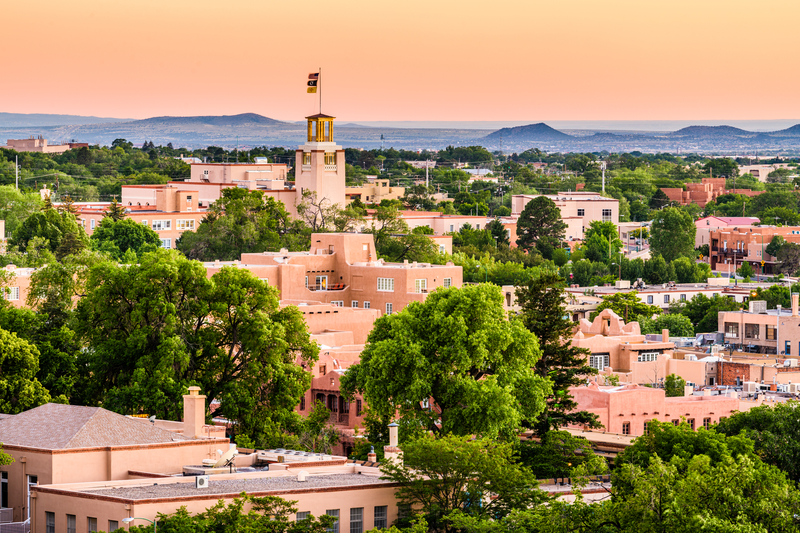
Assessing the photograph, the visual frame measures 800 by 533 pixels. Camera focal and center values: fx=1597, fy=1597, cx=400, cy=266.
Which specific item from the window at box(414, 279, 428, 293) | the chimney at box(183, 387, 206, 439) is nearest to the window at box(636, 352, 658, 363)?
the window at box(414, 279, 428, 293)

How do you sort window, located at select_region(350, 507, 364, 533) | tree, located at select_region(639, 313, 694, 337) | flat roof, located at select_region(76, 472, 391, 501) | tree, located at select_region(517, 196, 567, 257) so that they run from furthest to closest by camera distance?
tree, located at select_region(517, 196, 567, 257) → tree, located at select_region(639, 313, 694, 337) → window, located at select_region(350, 507, 364, 533) → flat roof, located at select_region(76, 472, 391, 501)

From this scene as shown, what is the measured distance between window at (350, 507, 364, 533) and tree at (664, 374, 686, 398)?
1555 inches

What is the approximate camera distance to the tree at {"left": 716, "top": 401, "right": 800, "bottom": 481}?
56.8 m

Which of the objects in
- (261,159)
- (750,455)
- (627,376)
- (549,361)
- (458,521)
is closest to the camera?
(458,521)

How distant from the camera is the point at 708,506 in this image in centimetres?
4050

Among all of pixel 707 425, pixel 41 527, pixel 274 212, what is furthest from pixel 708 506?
pixel 274 212

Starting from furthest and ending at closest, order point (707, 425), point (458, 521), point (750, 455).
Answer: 1. point (707, 425)
2. point (750, 455)
3. point (458, 521)

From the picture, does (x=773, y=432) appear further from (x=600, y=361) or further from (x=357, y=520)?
(x=600, y=361)

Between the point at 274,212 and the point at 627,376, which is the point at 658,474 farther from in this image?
the point at 274,212

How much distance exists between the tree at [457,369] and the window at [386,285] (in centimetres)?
3446

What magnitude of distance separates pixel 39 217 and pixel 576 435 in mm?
72307

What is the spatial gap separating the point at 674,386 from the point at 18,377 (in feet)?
122

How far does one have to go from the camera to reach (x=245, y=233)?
123 meters

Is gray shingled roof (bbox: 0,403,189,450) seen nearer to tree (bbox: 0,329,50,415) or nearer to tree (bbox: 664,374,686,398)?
tree (bbox: 0,329,50,415)
